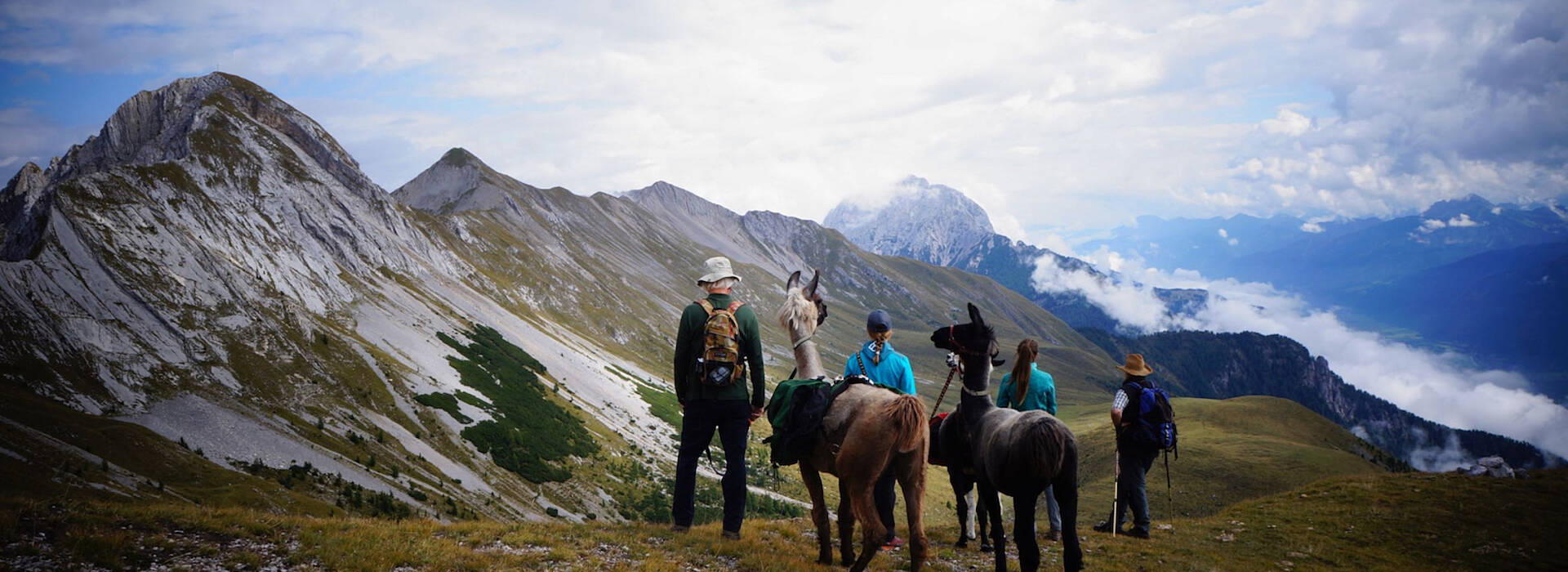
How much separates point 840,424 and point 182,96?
11663 centimetres

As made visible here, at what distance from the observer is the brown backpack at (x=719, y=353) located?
10.3m

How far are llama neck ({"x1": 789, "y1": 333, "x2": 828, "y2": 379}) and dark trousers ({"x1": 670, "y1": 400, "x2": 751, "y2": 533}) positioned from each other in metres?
1.03

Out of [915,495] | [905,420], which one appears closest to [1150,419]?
[915,495]

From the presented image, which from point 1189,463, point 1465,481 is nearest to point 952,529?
point 1465,481

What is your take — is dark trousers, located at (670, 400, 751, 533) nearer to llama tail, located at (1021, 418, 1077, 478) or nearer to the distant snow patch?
llama tail, located at (1021, 418, 1077, 478)

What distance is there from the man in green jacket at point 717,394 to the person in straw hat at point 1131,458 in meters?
8.12

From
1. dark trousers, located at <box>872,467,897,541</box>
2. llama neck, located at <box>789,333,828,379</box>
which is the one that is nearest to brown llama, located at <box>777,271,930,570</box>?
llama neck, located at <box>789,333,828,379</box>

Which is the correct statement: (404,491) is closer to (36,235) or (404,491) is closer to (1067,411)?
(36,235)

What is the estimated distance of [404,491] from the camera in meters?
27.2

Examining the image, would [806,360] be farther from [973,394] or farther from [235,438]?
[235,438]

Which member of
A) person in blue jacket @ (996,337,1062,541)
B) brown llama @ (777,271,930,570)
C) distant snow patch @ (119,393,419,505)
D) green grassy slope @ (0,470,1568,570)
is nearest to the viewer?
green grassy slope @ (0,470,1568,570)

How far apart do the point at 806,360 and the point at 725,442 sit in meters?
1.88

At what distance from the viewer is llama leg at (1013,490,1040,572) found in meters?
9.73

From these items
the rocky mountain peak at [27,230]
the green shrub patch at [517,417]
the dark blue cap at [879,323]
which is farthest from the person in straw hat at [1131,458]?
the rocky mountain peak at [27,230]
